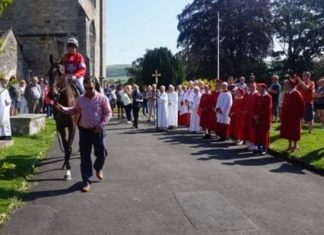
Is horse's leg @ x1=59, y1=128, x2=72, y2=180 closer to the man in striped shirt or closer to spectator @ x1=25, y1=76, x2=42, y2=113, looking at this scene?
the man in striped shirt

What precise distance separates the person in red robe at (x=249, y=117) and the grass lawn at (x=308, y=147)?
65 centimetres

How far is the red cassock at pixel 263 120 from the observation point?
47.8 ft

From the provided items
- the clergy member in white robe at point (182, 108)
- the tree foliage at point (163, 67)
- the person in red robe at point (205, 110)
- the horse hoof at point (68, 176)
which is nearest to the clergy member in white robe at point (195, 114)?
the person in red robe at point (205, 110)

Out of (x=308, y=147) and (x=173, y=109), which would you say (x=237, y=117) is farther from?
(x=173, y=109)

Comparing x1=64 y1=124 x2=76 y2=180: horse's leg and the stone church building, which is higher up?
the stone church building

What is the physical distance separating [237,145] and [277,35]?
48257 mm

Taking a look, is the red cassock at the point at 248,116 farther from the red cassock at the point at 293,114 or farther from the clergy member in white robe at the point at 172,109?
the clergy member in white robe at the point at 172,109

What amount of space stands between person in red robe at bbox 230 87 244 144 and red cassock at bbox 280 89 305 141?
2.38 metres

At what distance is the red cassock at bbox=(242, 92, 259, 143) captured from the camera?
49.6 ft

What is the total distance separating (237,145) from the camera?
16.5m

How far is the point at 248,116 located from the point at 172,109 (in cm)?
785

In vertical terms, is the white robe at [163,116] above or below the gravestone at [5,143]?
above

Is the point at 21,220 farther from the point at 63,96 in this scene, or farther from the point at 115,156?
the point at 115,156

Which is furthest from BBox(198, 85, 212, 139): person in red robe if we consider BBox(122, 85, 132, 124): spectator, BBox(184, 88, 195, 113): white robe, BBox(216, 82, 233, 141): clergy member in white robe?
BBox(122, 85, 132, 124): spectator
